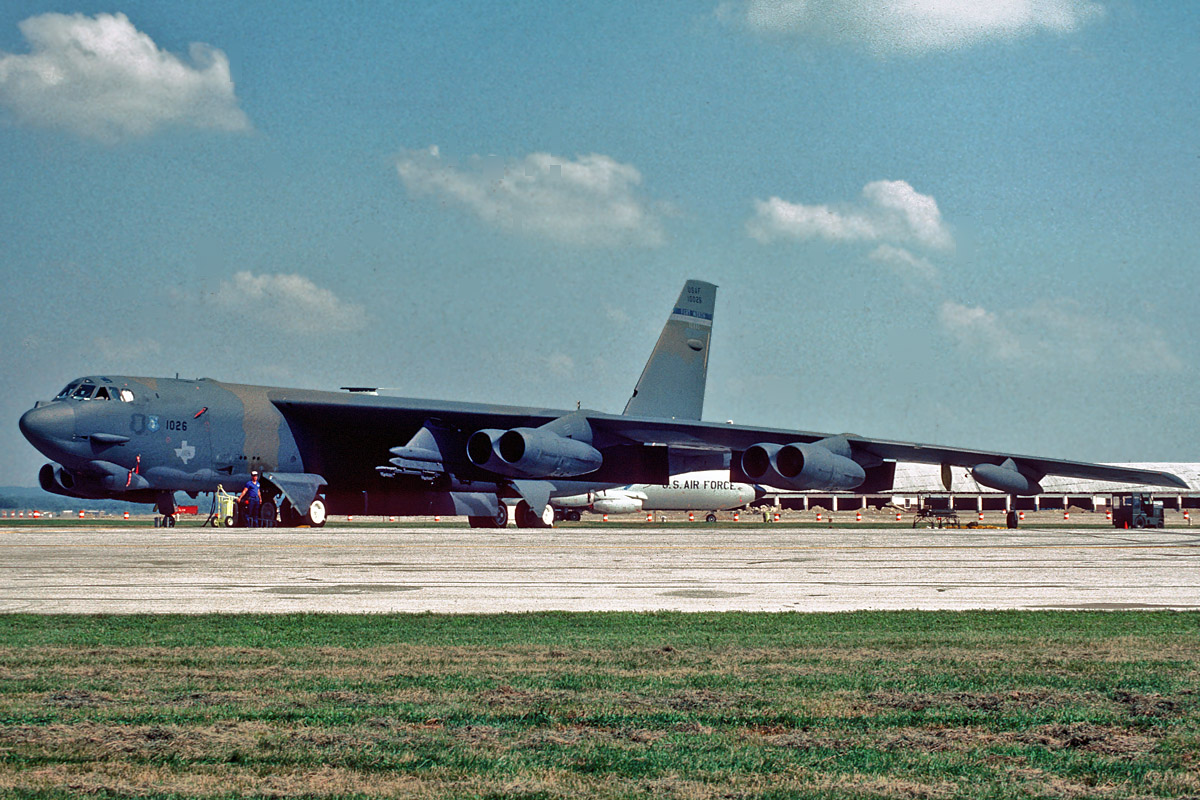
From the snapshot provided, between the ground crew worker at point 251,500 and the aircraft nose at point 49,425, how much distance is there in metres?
4.72

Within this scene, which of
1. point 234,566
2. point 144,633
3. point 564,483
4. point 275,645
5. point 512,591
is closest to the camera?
point 275,645

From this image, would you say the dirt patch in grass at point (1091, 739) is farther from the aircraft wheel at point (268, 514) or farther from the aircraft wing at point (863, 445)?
the aircraft wheel at point (268, 514)

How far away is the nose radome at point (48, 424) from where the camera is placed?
1119 inches

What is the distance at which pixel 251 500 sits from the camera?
103 feet

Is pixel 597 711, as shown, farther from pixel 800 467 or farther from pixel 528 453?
pixel 528 453

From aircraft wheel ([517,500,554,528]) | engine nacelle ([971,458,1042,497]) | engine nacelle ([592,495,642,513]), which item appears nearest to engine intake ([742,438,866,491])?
engine nacelle ([971,458,1042,497])

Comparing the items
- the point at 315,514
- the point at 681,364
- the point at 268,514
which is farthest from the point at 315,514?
the point at 681,364

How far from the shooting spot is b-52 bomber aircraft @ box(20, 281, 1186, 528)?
2969 centimetres

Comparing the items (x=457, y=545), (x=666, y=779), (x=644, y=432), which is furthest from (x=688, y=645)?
(x=644, y=432)

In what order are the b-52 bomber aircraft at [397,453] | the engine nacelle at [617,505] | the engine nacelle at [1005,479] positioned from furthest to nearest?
1. the engine nacelle at [617,505]
2. the engine nacelle at [1005,479]
3. the b-52 bomber aircraft at [397,453]

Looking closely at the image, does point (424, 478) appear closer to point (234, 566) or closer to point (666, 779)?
point (234, 566)

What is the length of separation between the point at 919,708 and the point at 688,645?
2807mm

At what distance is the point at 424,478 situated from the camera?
116ft

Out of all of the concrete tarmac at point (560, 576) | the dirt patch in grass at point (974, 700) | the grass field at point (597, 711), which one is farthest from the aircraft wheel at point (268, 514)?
the dirt patch in grass at point (974, 700)
